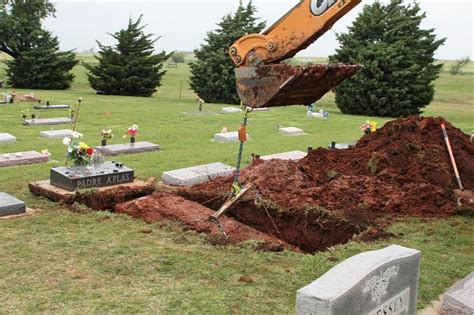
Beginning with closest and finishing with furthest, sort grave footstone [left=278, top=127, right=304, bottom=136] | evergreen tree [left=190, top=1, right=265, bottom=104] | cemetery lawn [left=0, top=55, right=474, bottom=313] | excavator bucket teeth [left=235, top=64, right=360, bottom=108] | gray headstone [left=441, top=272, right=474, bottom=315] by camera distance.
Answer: gray headstone [left=441, top=272, right=474, bottom=315] < cemetery lawn [left=0, top=55, right=474, bottom=313] < excavator bucket teeth [left=235, top=64, right=360, bottom=108] < grave footstone [left=278, top=127, right=304, bottom=136] < evergreen tree [left=190, top=1, right=265, bottom=104]

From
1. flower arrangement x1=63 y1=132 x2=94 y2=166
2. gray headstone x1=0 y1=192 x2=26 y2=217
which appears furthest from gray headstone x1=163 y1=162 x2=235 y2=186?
gray headstone x1=0 y1=192 x2=26 y2=217

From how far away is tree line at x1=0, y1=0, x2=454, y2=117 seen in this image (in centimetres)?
2806

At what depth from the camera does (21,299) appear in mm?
5242

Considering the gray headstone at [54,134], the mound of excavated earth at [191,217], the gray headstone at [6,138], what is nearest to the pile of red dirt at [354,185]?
the mound of excavated earth at [191,217]

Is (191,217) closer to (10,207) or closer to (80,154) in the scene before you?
(10,207)

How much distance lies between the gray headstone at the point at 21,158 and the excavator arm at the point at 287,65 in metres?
6.77

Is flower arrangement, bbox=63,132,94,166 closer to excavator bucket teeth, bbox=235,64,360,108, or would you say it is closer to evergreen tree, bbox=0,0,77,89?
excavator bucket teeth, bbox=235,64,360,108

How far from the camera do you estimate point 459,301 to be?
5055 mm

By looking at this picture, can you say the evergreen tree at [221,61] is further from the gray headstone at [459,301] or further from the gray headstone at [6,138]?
the gray headstone at [459,301]

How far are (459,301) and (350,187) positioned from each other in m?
4.46

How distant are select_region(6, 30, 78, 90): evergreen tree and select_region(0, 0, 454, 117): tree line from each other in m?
0.06

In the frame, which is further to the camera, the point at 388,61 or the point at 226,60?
the point at 226,60

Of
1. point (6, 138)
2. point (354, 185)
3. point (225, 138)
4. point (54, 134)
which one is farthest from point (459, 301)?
point (54, 134)

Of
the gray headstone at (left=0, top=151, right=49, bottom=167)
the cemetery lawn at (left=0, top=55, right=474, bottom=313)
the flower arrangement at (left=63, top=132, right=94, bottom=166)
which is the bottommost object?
the cemetery lawn at (left=0, top=55, right=474, bottom=313)
